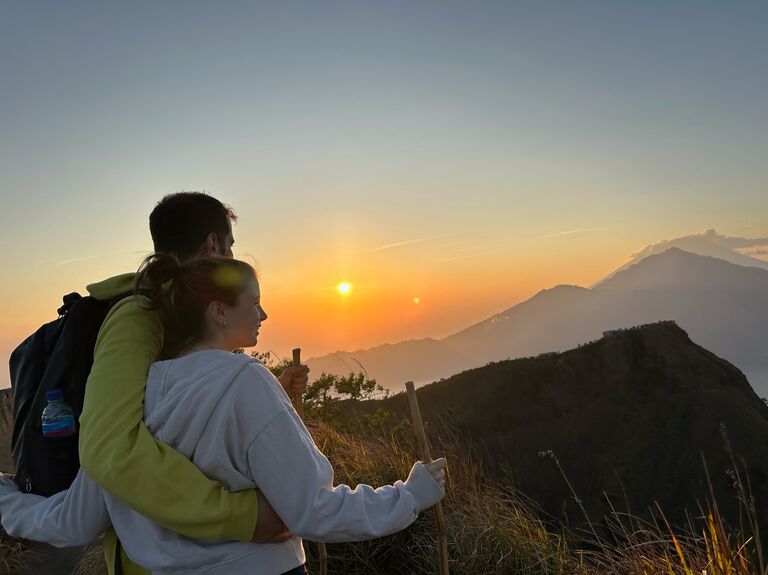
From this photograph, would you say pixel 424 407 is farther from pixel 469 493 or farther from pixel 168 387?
pixel 168 387

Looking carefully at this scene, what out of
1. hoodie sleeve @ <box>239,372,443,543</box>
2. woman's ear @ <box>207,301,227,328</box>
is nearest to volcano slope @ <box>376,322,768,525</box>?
woman's ear @ <box>207,301,227,328</box>

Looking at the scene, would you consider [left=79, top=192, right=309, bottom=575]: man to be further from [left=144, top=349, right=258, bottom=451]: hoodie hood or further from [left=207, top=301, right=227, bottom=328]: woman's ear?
[left=207, top=301, right=227, bottom=328]: woman's ear

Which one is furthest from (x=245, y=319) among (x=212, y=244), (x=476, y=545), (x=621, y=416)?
(x=621, y=416)

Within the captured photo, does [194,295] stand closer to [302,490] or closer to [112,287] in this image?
[112,287]

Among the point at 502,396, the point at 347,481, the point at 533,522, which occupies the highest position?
the point at 347,481

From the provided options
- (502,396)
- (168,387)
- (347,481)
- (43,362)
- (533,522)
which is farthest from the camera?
(502,396)

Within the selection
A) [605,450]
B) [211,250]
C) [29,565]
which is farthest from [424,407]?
→ [211,250]

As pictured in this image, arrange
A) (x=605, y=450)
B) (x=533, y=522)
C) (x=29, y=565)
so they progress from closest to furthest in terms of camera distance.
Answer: (x=533, y=522), (x=29, y=565), (x=605, y=450)

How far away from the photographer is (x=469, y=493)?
16.1 ft

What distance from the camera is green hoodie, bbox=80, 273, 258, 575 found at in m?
1.53

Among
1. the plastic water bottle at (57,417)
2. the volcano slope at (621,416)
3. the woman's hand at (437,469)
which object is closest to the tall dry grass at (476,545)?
the woman's hand at (437,469)

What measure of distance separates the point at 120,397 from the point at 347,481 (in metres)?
3.73

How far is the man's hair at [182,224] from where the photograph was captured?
2.13 metres

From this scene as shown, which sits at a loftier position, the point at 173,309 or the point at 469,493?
the point at 173,309
